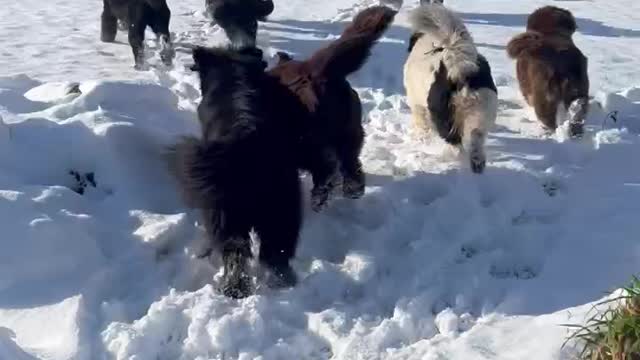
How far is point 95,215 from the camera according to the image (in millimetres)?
6320

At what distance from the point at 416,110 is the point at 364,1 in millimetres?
5965

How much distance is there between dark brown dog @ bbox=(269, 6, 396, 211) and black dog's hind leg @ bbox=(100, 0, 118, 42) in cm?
482

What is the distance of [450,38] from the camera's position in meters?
6.92

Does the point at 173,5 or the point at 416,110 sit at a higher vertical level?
the point at 416,110

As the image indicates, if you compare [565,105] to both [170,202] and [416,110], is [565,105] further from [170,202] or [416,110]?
[170,202]

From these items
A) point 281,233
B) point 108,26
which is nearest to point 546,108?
point 281,233

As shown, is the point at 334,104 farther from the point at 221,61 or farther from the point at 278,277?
the point at 278,277

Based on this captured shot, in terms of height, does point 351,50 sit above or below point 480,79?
above

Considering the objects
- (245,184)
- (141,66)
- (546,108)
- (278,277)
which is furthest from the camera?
(141,66)

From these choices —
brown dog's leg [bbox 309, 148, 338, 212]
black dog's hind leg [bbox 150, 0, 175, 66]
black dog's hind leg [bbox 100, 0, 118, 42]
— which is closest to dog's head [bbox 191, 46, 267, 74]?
brown dog's leg [bbox 309, 148, 338, 212]

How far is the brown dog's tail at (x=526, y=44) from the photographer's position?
26.1ft

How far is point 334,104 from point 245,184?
1.28m

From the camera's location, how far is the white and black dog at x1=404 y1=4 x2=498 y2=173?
6855mm

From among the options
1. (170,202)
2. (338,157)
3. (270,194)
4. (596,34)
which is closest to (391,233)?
(338,157)
